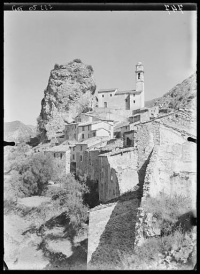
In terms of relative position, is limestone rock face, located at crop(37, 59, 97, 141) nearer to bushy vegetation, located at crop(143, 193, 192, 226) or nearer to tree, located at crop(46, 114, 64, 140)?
tree, located at crop(46, 114, 64, 140)

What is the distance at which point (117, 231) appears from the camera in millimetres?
7172

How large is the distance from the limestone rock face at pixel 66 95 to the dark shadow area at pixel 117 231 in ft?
67.1

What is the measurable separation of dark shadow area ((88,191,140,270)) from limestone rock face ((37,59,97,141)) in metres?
20.5

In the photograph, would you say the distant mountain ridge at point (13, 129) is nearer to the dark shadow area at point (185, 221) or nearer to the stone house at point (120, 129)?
the dark shadow area at point (185, 221)

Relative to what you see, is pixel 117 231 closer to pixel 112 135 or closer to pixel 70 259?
pixel 70 259

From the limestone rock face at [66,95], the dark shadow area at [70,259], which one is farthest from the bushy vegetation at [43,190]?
the limestone rock face at [66,95]

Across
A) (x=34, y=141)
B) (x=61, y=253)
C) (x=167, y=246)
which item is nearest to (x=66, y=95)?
(x=34, y=141)

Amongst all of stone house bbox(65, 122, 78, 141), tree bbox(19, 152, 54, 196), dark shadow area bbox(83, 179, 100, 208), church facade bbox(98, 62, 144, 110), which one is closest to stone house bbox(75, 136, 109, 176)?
tree bbox(19, 152, 54, 196)

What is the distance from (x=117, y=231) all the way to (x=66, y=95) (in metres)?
22.8

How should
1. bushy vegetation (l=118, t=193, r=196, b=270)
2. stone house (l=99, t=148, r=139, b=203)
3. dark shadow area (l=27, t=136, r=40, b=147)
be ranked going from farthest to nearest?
dark shadow area (l=27, t=136, r=40, b=147) → stone house (l=99, t=148, r=139, b=203) → bushy vegetation (l=118, t=193, r=196, b=270)

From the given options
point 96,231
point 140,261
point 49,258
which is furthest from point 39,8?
point 49,258

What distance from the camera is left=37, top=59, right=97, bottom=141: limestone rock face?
92.7 ft

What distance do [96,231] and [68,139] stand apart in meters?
16.0

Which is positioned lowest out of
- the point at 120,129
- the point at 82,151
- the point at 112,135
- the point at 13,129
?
the point at 82,151
